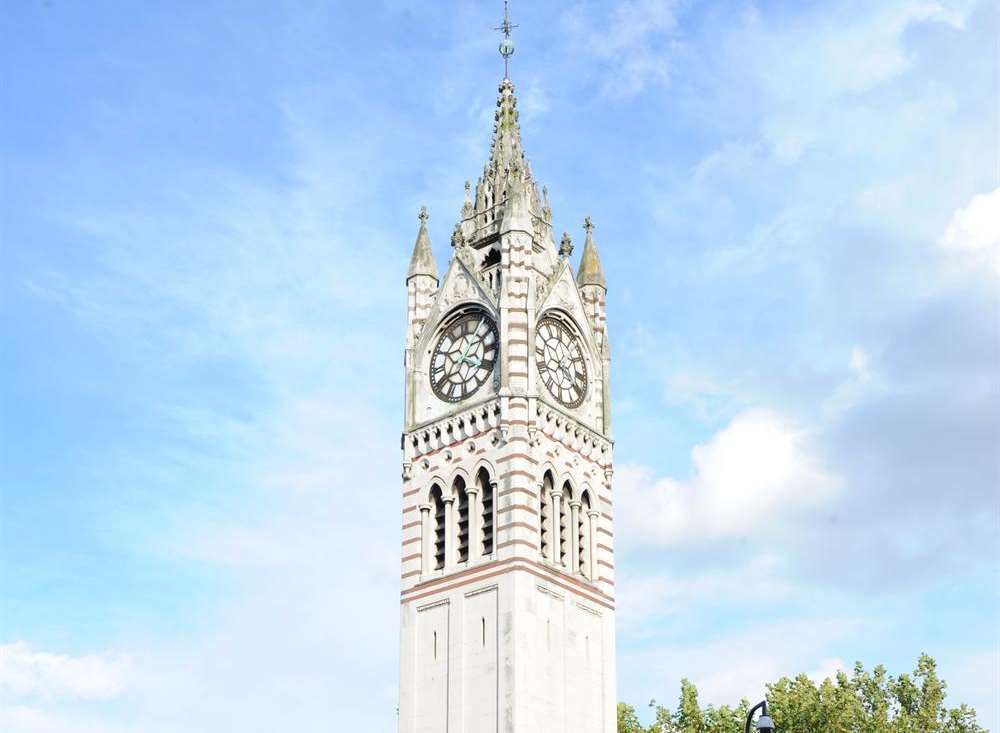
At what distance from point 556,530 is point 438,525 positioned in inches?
195

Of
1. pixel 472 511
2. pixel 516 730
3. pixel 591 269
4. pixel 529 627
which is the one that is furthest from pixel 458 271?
pixel 516 730

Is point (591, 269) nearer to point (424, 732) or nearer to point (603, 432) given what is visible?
point (603, 432)

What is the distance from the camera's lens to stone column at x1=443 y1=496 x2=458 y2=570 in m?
59.3

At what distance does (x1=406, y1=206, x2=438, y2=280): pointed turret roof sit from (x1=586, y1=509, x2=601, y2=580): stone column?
533 inches

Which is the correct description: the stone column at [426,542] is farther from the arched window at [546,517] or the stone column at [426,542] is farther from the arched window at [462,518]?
the arched window at [546,517]

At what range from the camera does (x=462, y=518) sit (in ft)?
197

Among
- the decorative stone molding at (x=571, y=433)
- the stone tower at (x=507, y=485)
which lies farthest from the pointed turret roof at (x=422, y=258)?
the decorative stone molding at (x=571, y=433)

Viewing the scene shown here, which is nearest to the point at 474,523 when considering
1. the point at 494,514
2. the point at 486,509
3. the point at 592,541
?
the point at 486,509

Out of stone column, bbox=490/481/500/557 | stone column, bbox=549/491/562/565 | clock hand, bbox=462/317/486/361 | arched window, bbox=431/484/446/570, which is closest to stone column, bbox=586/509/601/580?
stone column, bbox=549/491/562/565

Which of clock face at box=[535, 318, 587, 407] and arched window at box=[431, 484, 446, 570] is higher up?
clock face at box=[535, 318, 587, 407]

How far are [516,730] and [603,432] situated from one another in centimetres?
1517

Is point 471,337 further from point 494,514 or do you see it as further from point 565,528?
point 565,528

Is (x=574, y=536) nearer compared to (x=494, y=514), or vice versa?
(x=494, y=514)

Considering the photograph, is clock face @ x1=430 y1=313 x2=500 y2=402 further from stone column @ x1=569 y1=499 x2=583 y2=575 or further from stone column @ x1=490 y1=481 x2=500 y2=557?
stone column @ x1=569 y1=499 x2=583 y2=575
